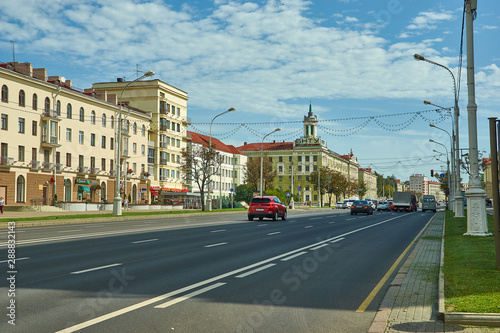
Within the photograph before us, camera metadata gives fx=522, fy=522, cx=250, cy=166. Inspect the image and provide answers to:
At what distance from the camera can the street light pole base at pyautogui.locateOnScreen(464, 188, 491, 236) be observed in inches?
703

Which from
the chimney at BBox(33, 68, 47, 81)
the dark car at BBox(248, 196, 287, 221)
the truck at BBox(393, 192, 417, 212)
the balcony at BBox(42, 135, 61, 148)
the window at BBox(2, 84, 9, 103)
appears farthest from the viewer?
the truck at BBox(393, 192, 417, 212)

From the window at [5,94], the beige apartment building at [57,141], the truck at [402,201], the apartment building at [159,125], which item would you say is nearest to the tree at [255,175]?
the apartment building at [159,125]

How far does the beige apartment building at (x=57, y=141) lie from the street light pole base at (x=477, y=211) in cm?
4518

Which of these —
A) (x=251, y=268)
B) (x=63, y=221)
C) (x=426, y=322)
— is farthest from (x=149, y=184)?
(x=426, y=322)

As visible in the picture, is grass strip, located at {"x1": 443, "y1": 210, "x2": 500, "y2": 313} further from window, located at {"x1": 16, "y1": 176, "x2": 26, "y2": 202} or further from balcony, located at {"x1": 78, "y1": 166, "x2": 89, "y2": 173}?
balcony, located at {"x1": 78, "y1": 166, "x2": 89, "y2": 173}

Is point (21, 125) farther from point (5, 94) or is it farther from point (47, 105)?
point (47, 105)

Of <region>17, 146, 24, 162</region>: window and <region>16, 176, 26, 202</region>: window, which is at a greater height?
<region>17, 146, 24, 162</region>: window

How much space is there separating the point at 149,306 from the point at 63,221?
2498 centimetres

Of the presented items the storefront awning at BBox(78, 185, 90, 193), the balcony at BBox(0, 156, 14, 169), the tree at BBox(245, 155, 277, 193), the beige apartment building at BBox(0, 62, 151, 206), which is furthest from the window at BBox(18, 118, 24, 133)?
the tree at BBox(245, 155, 277, 193)

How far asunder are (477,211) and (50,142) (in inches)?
1941

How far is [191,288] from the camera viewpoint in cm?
825

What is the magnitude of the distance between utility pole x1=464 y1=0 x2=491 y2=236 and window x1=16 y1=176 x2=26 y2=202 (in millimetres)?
46307

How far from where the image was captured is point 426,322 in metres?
6.11

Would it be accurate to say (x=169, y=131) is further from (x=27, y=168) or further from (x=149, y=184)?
(x=27, y=168)
